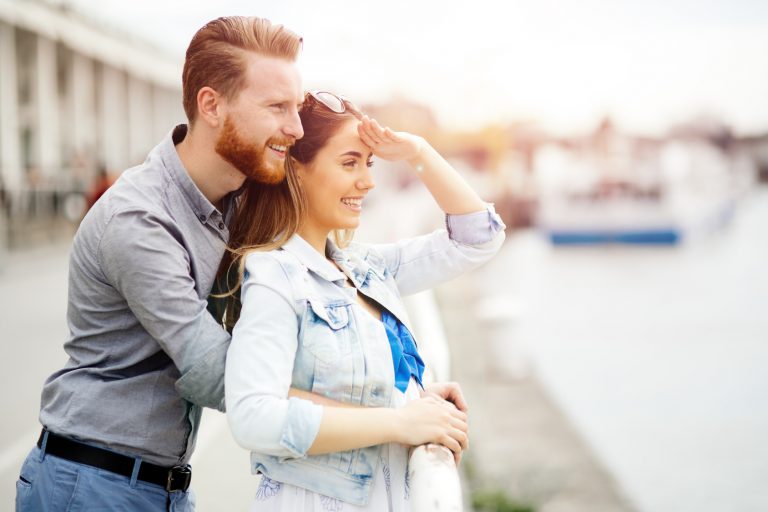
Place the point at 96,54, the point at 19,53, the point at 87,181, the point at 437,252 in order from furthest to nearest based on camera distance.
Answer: the point at 96,54, the point at 19,53, the point at 87,181, the point at 437,252

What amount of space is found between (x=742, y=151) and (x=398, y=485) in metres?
145

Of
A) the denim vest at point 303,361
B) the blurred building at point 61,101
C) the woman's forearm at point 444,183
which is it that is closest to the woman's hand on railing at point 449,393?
the denim vest at point 303,361

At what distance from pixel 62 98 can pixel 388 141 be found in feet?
94.3

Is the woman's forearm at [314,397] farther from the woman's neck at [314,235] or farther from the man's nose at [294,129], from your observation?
the man's nose at [294,129]

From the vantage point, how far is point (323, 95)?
230 centimetres

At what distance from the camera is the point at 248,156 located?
2252 millimetres

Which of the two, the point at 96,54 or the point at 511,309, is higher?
the point at 96,54

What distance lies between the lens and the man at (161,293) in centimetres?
203

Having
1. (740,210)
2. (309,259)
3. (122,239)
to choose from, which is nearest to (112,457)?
(122,239)

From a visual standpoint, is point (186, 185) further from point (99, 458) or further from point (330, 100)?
point (99, 458)

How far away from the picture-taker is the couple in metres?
1.89

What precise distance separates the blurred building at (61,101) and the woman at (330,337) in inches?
638

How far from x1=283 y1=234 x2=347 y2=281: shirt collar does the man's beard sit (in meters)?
0.18

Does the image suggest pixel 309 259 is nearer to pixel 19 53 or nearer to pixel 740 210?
pixel 19 53
